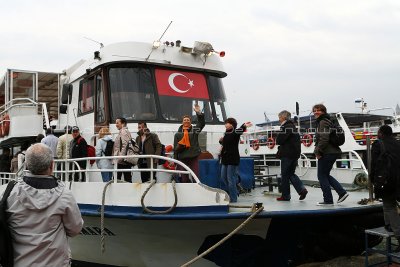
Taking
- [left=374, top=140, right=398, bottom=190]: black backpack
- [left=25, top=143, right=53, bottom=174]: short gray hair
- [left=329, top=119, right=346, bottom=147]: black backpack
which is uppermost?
[left=329, top=119, right=346, bottom=147]: black backpack

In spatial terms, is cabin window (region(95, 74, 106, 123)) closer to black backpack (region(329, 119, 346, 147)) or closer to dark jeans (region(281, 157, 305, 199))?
dark jeans (region(281, 157, 305, 199))

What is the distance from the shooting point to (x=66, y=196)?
2795mm

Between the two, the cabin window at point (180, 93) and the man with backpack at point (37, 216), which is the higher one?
the cabin window at point (180, 93)

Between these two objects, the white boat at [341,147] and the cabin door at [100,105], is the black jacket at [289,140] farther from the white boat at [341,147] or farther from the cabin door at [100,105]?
the cabin door at [100,105]

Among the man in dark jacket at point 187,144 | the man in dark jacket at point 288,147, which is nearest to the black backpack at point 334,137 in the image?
the man in dark jacket at point 288,147

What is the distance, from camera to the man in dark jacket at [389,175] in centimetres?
471

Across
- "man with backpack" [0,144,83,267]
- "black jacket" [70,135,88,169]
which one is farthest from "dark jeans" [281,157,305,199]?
"man with backpack" [0,144,83,267]

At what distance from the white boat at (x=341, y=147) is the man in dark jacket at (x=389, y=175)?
291 centimetres

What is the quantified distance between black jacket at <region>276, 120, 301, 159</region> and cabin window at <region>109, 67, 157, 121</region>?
2587 mm

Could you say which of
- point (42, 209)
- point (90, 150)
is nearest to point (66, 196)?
point (42, 209)

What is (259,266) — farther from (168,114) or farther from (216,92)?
(216,92)

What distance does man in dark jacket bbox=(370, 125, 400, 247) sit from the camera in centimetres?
471

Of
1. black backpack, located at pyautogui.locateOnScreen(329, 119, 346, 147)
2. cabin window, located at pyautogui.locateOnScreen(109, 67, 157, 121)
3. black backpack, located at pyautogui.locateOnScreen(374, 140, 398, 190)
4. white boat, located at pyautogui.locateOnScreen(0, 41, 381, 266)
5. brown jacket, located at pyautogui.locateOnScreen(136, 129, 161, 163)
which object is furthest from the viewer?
cabin window, located at pyautogui.locateOnScreen(109, 67, 157, 121)

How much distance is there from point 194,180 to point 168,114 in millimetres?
2631
